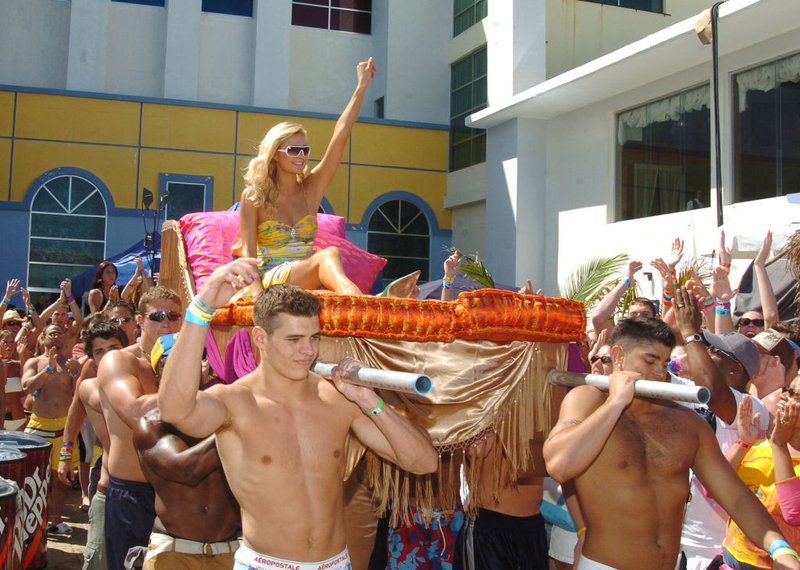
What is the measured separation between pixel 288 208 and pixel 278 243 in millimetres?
220

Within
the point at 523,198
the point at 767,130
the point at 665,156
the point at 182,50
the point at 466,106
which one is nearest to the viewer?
the point at 767,130

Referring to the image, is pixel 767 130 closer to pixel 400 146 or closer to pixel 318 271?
pixel 318 271

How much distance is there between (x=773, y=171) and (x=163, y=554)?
9.03 metres

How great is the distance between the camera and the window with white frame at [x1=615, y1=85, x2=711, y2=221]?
38.0 feet

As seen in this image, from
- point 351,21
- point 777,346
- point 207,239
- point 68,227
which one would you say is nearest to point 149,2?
point 351,21

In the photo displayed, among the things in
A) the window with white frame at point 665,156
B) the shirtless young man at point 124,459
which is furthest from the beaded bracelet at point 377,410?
the window with white frame at point 665,156

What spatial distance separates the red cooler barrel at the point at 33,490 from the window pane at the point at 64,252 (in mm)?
13014

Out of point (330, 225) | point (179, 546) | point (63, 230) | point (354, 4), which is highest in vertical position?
point (354, 4)

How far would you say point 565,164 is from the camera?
557 inches

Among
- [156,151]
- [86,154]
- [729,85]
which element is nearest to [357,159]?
[156,151]

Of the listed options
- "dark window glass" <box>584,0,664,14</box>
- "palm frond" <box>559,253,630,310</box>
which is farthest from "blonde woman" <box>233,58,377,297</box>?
"dark window glass" <box>584,0,664,14</box>

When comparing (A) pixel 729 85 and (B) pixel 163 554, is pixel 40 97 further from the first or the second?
(B) pixel 163 554

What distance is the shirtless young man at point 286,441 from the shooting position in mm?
3193

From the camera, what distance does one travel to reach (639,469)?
3.48m
